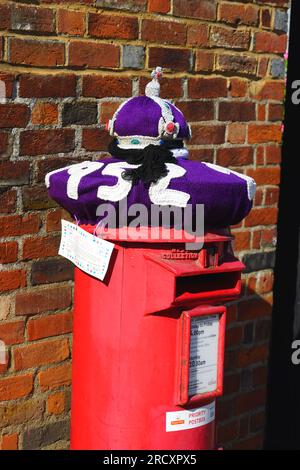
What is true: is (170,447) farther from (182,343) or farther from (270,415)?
(270,415)

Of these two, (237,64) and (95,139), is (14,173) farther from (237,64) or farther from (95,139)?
(237,64)

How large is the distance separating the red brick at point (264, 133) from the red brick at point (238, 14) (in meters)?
0.47

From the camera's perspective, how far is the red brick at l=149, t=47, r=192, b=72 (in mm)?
2900

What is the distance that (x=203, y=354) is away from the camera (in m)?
2.26

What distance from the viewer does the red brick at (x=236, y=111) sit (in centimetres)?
317

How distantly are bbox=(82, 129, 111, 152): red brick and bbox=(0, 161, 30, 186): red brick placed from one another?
0.89 ft

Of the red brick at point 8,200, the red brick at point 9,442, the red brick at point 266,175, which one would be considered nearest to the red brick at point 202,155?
the red brick at point 266,175

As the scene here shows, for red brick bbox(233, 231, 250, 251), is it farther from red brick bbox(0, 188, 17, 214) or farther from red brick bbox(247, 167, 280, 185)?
red brick bbox(0, 188, 17, 214)

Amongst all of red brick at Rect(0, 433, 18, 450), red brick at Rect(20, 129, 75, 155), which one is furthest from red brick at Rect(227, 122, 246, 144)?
red brick at Rect(0, 433, 18, 450)

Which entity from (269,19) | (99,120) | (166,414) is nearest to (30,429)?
(166,414)

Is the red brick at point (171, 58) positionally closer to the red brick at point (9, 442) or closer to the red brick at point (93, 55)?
the red brick at point (93, 55)

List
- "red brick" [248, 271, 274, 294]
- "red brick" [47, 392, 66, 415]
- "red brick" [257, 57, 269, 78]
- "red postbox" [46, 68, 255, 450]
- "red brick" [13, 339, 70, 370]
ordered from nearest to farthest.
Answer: "red postbox" [46, 68, 255, 450]
"red brick" [13, 339, 70, 370]
"red brick" [47, 392, 66, 415]
"red brick" [257, 57, 269, 78]
"red brick" [248, 271, 274, 294]

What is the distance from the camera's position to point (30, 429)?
2.78m

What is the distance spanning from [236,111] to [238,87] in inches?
4.2
